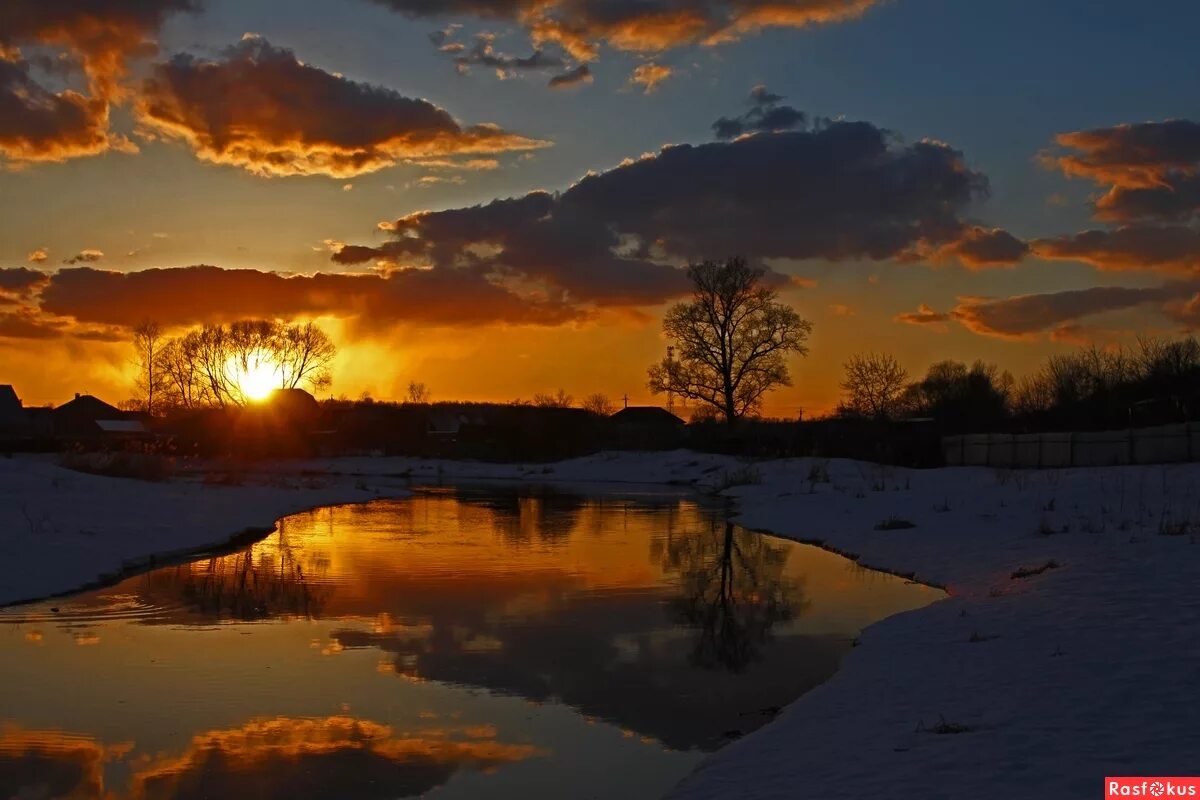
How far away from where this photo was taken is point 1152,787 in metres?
6.51

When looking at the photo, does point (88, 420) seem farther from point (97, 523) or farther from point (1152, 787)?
point (1152, 787)

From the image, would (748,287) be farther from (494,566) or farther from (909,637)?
(909,637)

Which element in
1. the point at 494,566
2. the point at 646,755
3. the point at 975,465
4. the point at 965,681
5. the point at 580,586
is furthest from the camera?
the point at 975,465

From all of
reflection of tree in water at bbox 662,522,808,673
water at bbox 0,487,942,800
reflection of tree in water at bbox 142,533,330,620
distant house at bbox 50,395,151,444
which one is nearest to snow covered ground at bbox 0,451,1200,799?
water at bbox 0,487,942,800

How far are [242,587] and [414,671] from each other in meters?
7.43

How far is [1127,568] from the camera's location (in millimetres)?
14523

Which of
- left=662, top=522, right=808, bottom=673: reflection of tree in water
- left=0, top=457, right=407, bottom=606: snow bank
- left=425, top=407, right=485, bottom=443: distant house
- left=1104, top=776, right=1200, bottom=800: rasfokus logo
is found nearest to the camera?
left=1104, top=776, right=1200, bottom=800: rasfokus logo

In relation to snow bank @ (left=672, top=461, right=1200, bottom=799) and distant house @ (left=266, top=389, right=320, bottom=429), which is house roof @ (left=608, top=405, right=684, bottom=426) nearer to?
distant house @ (left=266, top=389, right=320, bottom=429)

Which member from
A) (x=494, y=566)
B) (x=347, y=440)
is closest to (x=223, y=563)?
(x=494, y=566)

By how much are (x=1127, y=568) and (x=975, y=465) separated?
31330 mm

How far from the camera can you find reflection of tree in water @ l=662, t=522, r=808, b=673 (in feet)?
43.2

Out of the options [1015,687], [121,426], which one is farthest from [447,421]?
[1015,687]

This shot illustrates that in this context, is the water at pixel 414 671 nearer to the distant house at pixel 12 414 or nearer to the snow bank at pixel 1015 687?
the snow bank at pixel 1015 687

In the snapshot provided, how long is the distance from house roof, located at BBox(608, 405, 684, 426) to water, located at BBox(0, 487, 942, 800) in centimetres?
11703
